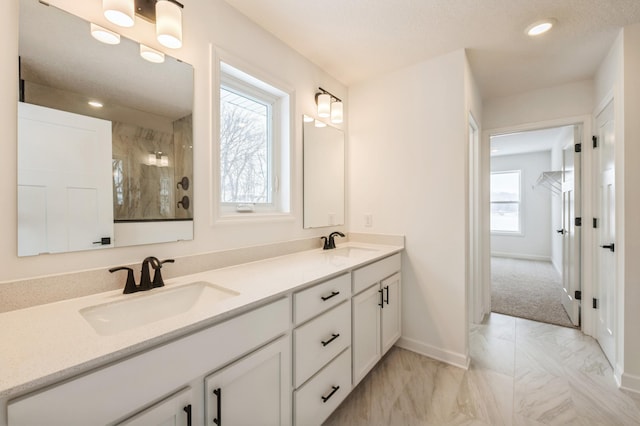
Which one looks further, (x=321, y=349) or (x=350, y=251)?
(x=350, y=251)

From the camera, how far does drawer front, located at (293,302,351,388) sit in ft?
4.21

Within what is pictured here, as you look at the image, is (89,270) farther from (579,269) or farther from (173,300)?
(579,269)

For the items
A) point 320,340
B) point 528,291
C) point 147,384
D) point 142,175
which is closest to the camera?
point 147,384

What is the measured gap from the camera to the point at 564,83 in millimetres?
2637

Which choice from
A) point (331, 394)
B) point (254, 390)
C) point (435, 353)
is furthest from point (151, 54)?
point (435, 353)

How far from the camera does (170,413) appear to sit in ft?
2.71

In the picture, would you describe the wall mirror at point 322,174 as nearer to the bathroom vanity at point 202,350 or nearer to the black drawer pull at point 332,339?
the bathroom vanity at point 202,350

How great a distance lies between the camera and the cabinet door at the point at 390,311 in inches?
80.5

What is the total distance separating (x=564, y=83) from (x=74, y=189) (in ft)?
12.5

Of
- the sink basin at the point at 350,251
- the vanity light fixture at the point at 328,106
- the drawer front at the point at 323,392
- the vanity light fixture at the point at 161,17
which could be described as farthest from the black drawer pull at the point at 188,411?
the vanity light fixture at the point at 328,106

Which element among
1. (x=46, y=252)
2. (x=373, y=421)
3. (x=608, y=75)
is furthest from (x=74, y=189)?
(x=608, y=75)

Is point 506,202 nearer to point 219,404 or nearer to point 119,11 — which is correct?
point 219,404

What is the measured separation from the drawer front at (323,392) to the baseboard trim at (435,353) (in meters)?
0.90

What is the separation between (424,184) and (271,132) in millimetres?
1279
